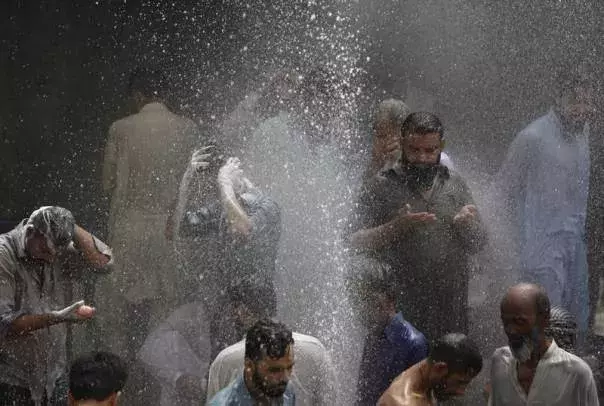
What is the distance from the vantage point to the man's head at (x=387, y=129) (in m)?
7.18

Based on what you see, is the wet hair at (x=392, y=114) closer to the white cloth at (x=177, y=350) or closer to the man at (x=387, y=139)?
the man at (x=387, y=139)

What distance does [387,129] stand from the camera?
719 cm

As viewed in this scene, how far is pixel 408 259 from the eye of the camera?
6.76 m

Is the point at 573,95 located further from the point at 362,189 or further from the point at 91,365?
the point at 91,365

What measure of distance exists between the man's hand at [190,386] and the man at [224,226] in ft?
0.77

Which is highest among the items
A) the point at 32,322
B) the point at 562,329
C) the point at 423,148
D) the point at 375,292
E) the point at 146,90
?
the point at 146,90

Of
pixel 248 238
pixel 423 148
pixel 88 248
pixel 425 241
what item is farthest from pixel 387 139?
pixel 88 248

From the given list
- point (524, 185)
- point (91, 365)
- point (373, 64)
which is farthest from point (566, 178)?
point (91, 365)

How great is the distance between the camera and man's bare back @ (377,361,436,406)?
5.07 meters

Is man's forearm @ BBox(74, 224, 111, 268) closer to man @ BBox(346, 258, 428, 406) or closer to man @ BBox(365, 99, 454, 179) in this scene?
man @ BBox(346, 258, 428, 406)

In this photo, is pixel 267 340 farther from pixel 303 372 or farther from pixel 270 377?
pixel 303 372

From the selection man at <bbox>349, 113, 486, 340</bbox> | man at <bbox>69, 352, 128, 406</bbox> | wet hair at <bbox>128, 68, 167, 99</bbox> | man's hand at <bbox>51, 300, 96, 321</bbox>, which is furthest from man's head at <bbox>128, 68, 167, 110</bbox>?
man at <bbox>69, 352, 128, 406</bbox>

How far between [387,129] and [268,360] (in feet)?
7.82

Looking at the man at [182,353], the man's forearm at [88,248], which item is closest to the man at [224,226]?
the man at [182,353]
